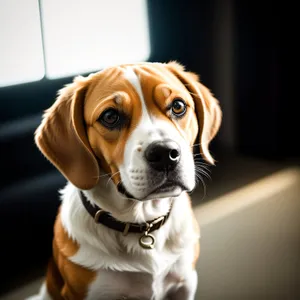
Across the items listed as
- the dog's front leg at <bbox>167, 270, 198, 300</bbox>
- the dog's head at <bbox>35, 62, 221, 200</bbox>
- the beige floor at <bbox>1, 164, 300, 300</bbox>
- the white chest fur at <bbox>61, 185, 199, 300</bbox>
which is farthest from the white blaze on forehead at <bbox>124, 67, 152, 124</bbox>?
the beige floor at <bbox>1, 164, 300, 300</bbox>

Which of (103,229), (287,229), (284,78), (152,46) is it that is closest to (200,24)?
(152,46)

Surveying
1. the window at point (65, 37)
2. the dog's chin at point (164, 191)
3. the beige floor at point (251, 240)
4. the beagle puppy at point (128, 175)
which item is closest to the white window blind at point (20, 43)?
the window at point (65, 37)

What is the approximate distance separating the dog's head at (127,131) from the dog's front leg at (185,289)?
283 mm

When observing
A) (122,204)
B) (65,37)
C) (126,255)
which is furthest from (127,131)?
(65,37)

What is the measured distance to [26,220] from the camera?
1.43m

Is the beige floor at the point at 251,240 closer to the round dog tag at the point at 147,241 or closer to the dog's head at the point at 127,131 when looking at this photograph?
the round dog tag at the point at 147,241

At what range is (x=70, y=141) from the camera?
1.04m

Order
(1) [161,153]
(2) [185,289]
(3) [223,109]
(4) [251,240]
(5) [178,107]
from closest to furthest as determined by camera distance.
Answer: (1) [161,153], (5) [178,107], (2) [185,289], (4) [251,240], (3) [223,109]

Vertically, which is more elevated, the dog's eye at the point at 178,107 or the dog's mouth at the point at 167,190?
the dog's eye at the point at 178,107

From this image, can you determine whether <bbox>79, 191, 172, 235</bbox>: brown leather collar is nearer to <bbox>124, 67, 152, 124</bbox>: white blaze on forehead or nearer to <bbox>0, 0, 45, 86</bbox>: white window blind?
<bbox>124, 67, 152, 124</bbox>: white blaze on forehead

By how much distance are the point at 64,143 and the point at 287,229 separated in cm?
90

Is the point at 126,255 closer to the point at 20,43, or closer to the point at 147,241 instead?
the point at 147,241

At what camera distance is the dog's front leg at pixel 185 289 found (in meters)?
1.21

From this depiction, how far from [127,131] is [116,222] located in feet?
0.73
